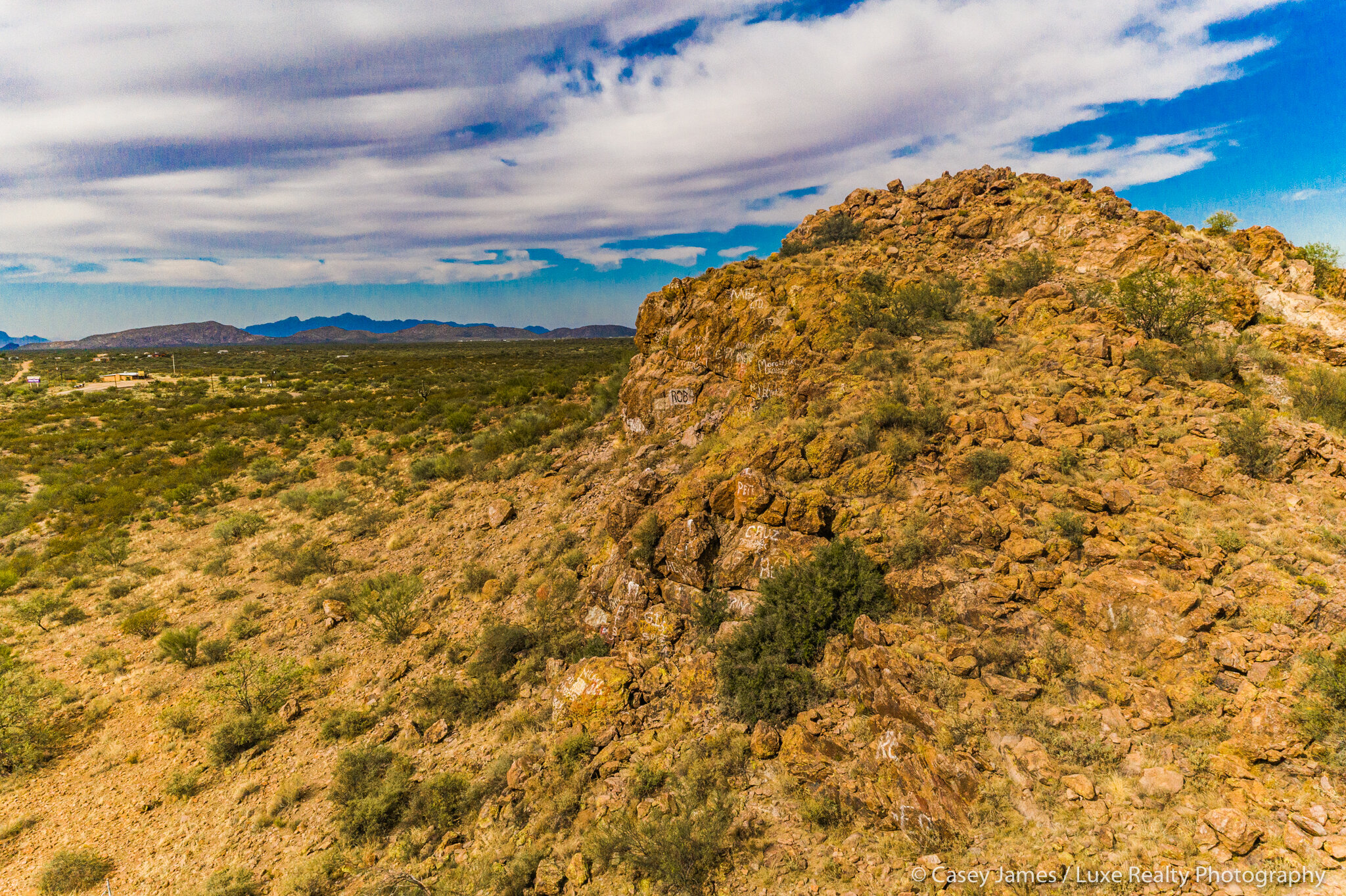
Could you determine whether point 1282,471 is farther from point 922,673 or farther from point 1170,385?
point 922,673

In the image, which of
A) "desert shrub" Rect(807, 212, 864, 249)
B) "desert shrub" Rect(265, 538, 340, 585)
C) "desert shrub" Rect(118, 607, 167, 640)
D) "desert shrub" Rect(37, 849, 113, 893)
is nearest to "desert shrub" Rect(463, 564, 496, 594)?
"desert shrub" Rect(265, 538, 340, 585)

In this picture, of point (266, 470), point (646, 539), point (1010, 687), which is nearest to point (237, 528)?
point (266, 470)

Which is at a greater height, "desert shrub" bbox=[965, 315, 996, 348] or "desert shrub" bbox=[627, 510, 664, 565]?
"desert shrub" bbox=[965, 315, 996, 348]

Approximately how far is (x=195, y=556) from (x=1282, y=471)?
94.5 feet

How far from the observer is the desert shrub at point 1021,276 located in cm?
1608

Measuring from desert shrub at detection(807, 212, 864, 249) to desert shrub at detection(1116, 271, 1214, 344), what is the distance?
11.8 meters

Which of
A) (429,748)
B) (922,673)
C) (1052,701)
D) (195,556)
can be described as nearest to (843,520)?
(922,673)

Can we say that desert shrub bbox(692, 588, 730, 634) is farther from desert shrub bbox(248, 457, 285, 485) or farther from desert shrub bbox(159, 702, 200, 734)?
desert shrub bbox(248, 457, 285, 485)

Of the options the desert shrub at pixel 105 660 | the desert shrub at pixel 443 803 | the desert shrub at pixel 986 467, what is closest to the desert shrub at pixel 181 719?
the desert shrub at pixel 105 660

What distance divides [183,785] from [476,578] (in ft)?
20.5

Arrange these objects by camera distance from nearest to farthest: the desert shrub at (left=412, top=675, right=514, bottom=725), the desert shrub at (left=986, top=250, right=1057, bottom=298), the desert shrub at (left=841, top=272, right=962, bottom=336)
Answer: the desert shrub at (left=412, top=675, right=514, bottom=725) < the desert shrub at (left=841, top=272, right=962, bottom=336) < the desert shrub at (left=986, top=250, right=1057, bottom=298)

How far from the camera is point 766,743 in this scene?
7219 millimetres

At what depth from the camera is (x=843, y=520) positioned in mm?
9805

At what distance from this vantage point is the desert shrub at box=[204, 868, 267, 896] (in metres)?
6.70
